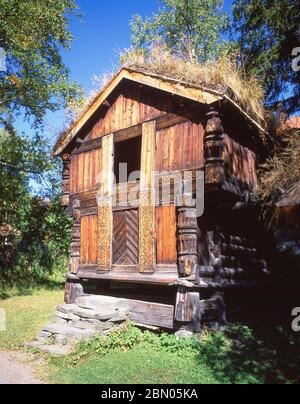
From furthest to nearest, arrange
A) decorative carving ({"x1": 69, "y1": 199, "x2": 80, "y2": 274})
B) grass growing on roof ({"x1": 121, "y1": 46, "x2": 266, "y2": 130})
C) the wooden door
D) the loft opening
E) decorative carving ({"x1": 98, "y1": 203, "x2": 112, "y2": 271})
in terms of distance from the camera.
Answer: the loft opening, decorative carving ({"x1": 69, "y1": 199, "x2": 80, "y2": 274}), decorative carving ({"x1": 98, "y1": 203, "x2": 112, "y2": 271}), the wooden door, grass growing on roof ({"x1": 121, "y1": 46, "x2": 266, "y2": 130})

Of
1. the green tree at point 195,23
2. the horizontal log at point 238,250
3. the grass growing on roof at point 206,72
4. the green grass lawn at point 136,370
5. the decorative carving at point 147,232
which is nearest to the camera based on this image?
the green grass lawn at point 136,370

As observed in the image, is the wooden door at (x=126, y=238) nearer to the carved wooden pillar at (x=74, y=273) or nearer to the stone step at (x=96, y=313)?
the stone step at (x=96, y=313)

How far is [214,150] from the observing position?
7566mm

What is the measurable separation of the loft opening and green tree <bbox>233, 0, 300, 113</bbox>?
423cm

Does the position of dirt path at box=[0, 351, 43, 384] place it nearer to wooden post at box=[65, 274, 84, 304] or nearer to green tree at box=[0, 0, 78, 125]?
wooden post at box=[65, 274, 84, 304]

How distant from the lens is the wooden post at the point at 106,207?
30.7 ft

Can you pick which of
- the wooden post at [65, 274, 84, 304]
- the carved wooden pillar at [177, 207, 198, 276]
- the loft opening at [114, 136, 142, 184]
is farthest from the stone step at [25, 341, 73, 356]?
the loft opening at [114, 136, 142, 184]

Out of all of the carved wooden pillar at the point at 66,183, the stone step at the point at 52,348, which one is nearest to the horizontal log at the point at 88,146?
the carved wooden pillar at the point at 66,183

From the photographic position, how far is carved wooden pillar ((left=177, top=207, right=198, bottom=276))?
24.7 ft

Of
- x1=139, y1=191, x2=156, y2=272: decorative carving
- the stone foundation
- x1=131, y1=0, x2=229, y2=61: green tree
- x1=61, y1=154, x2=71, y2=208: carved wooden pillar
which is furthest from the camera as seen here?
x1=131, y1=0, x2=229, y2=61: green tree

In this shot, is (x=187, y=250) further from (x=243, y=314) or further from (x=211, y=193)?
(x=243, y=314)

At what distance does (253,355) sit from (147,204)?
3.89 metres

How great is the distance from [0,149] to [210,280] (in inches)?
458

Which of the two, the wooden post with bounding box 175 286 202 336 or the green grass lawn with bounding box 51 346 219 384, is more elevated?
the wooden post with bounding box 175 286 202 336
